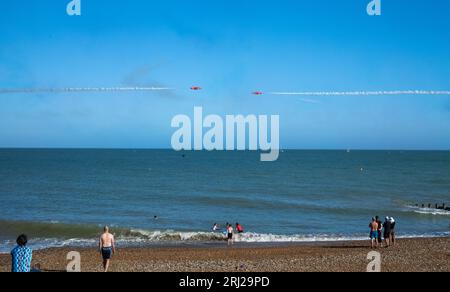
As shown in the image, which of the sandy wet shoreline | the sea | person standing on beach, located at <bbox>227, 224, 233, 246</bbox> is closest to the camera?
the sandy wet shoreline

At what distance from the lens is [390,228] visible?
26703mm

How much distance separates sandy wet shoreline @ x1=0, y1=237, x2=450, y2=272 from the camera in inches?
773

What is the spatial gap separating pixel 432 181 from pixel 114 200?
53833mm

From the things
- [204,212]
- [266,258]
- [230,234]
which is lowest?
[266,258]

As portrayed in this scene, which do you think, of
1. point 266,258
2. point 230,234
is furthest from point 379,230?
point 230,234

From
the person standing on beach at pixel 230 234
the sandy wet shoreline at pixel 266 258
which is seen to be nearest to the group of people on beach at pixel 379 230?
the sandy wet shoreline at pixel 266 258

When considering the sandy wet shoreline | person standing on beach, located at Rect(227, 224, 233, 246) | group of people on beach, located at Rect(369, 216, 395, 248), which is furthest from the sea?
group of people on beach, located at Rect(369, 216, 395, 248)

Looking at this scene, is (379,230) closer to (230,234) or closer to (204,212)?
(230,234)

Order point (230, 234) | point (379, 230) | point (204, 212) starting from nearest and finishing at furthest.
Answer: point (379, 230), point (230, 234), point (204, 212)

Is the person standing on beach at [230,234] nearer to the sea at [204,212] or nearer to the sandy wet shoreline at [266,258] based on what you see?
the sandy wet shoreline at [266,258]

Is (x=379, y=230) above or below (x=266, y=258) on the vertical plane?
above

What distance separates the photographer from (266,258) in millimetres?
23109

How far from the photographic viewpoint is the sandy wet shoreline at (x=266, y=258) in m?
19.6

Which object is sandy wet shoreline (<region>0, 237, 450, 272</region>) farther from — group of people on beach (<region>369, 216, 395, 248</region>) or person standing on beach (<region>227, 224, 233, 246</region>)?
person standing on beach (<region>227, 224, 233, 246</region>)
